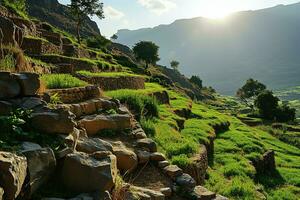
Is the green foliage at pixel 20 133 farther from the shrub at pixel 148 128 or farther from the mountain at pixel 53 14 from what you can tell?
the mountain at pixel 53 14

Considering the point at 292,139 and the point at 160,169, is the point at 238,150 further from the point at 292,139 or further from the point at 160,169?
the point at 292,139

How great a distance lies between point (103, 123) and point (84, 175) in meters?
4.67

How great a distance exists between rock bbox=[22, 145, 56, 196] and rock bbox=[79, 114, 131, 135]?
380 cm

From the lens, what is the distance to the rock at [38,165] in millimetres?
7305

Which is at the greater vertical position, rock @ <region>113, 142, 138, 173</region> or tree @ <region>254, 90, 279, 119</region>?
rock @ <region>113, 142, 138, 173</region>

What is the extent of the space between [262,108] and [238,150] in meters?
49.7

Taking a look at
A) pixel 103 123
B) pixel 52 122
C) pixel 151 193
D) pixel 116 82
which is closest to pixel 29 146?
pixel 52 122

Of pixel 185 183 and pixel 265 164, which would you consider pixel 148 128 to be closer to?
pixel 185 183

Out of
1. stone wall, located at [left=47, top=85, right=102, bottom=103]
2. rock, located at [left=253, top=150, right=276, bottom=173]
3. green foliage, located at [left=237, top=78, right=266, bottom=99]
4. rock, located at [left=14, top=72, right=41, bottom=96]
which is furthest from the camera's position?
green foliage, located at [left=237, top=78, right=266, bottom=99]

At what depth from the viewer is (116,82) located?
29172 millimetres

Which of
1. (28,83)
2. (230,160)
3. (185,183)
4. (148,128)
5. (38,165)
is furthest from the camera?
(230,160)

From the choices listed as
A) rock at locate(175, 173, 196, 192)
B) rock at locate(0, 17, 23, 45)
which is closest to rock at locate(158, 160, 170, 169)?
rock at locate(175, 173, 196, 192)

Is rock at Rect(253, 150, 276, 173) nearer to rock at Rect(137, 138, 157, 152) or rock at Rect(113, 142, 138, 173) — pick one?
rock at Rect(137, 138, 157, 152)

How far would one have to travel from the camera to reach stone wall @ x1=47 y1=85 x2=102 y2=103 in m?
12.8
